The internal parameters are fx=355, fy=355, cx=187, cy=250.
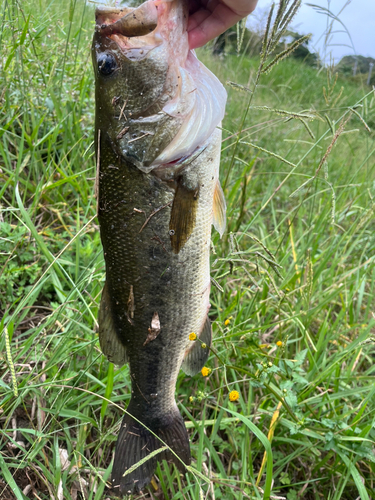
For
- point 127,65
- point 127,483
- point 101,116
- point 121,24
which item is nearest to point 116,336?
point 127,483

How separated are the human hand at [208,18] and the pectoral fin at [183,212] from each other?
23.1 inches

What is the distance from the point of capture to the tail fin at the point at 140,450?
150 cm

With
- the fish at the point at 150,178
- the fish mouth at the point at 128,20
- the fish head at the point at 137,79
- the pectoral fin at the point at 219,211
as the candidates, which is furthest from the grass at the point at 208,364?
the fish mouth at the point at 128,20

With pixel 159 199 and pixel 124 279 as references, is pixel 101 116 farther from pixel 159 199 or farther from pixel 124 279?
pixel 124 279

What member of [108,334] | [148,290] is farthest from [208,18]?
[108,334]

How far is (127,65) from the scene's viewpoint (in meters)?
1.37

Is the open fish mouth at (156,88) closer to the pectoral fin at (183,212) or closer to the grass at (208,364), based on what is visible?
the pectoral fin at (183,212)

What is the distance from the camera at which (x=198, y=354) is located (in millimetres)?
1650

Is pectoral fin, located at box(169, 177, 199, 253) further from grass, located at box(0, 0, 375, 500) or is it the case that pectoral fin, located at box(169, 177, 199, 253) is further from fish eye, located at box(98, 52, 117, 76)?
fish eye, located at box(98, 52, 117, 76)

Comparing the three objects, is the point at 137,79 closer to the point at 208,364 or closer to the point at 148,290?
the point at 148,290

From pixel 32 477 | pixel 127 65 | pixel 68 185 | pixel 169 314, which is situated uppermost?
pixel 127 65

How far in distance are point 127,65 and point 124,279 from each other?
84 cm

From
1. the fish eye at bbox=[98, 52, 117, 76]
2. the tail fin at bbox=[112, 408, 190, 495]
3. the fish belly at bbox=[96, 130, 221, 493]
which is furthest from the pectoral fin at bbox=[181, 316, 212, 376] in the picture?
the fish eye at bbox=[98, 52, 117, 76]

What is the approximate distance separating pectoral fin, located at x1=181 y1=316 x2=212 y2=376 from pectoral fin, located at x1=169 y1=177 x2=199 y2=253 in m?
0.45
